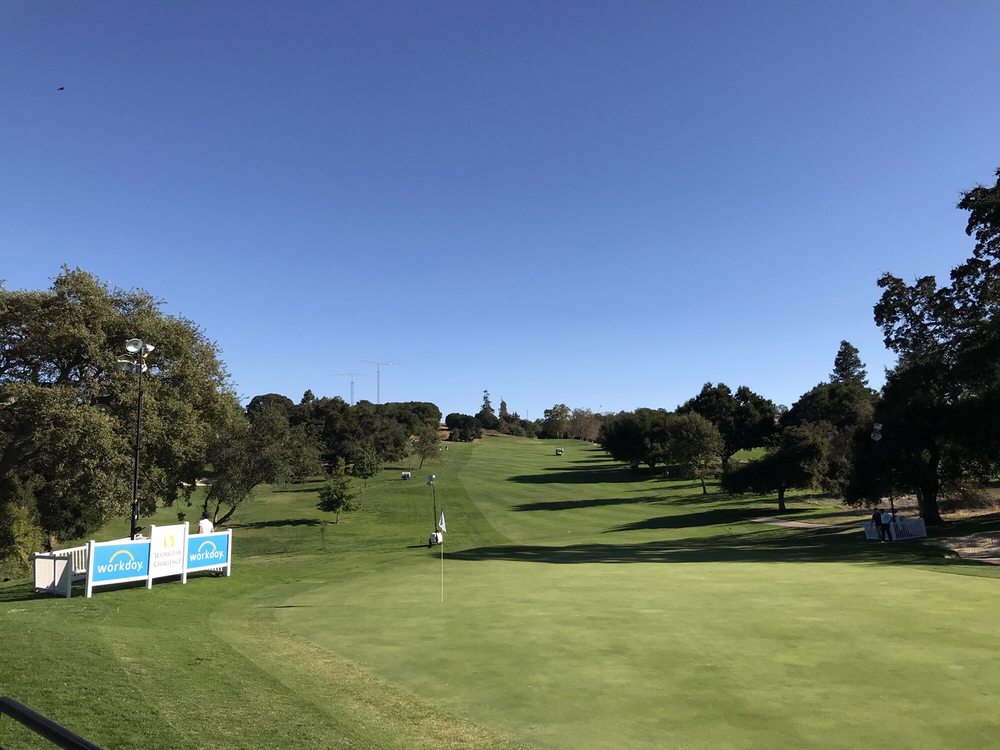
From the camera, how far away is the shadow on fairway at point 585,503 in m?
66.2

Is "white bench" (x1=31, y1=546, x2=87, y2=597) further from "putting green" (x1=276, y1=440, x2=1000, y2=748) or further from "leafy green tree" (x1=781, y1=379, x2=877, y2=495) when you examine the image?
"leafy green tree" (x1=781, y1=379, x2=877, y2=495)

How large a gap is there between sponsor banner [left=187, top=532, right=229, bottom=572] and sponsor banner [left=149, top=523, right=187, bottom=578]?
444mm

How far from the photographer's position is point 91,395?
102 feet

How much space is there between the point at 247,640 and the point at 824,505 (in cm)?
5492

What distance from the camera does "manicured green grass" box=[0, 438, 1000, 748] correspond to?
23.5ft

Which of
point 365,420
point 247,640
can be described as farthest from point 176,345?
point 365,420

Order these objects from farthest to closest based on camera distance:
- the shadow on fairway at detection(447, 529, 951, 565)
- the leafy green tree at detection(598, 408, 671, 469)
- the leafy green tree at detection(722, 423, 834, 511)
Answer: the leafy green tree at detection(598, 408, 671, 469)
the leafy green tree at detection(722, 423, 834, 511)
the shadow on fairway at detection(447, 529, 951, 565)

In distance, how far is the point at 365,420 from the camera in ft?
371

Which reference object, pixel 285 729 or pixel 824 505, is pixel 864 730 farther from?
pixel 824 505

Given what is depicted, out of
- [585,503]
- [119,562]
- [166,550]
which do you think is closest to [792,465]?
[585,503]

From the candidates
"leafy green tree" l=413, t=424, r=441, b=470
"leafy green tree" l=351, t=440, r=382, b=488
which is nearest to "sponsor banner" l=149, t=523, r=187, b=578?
"leafy green tree" l=351, t=440, r=382, b=488

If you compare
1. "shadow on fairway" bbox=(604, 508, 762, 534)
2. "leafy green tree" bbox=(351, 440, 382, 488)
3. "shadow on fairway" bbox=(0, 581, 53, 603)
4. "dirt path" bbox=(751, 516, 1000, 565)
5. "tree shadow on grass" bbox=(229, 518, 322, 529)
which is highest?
"leafy green tree" bbox=(351, 440, 382, 488)

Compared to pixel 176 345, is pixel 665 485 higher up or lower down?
lower down

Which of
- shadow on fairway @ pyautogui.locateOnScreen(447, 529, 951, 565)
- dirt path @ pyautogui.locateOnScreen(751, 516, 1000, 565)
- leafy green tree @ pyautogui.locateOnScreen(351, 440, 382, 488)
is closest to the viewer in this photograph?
dirt path @ pyautogui.locateOnScreen(751, 516, 1000, 565)
